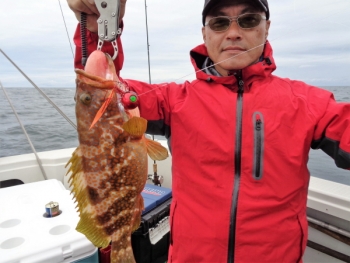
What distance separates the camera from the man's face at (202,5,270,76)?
1903 mm

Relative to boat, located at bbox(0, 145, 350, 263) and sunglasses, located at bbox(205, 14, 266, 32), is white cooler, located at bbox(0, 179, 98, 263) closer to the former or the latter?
sunglasses, located at bbox(205, 14, 266, 32)

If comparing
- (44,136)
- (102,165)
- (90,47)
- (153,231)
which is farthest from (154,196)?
(44,136)

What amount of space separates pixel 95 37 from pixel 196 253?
4.88 feet

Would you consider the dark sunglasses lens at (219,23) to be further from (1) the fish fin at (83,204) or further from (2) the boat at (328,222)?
(2) the boat at (328,222)

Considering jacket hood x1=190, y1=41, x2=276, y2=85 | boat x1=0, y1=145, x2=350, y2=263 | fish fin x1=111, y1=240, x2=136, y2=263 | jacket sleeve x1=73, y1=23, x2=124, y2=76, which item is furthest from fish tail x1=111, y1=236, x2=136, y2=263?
boat x1=0, y1=145, x2=350, y2=263

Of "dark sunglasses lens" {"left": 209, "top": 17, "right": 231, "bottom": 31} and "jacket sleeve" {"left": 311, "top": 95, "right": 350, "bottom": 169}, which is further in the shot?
"dark sunglasses lens" {"left": 209, "top": 17, "right": 231, "bottom": 31}

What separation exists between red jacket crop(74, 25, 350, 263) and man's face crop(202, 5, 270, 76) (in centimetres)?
8

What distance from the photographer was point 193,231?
187 cm

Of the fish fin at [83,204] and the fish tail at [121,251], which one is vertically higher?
the fish fin at [83,204]

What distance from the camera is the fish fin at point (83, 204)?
1505mm

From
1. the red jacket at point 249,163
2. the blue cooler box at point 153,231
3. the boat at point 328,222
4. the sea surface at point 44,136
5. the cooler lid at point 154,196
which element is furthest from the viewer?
the sea surface at point 44,136

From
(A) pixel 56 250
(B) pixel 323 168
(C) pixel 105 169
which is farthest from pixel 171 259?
(B) pixel 323 168

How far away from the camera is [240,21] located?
6.23 ft

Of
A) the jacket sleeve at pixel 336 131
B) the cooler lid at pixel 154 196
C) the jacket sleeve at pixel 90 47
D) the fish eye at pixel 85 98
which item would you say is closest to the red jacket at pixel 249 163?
the jacket sleeve at pixel 336 131
